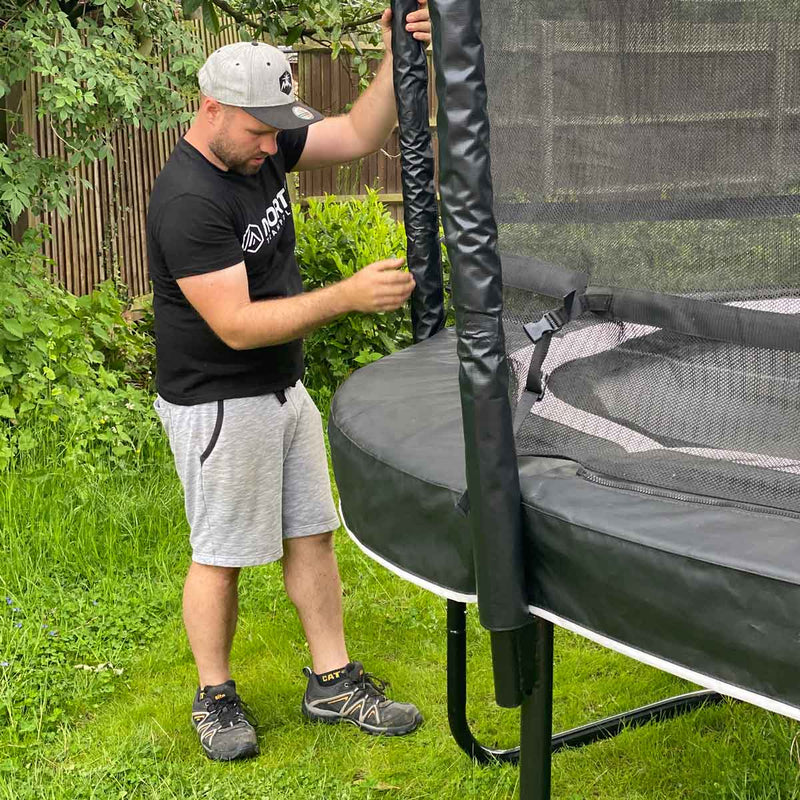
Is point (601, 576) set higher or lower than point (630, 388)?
lower

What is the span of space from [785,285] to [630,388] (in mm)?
262

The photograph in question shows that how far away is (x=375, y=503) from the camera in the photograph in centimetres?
178

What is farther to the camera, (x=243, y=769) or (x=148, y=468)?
(x=148, y=468)

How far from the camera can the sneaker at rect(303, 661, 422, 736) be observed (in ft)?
9.20

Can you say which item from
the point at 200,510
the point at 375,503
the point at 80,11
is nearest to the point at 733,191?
the point at 375,503

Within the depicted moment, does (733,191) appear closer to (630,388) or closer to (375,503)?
(630,388)

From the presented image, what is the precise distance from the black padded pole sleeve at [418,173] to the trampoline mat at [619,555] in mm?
616

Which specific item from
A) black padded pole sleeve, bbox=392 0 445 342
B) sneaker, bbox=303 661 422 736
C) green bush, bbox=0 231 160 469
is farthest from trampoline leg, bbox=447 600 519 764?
green bush, bbox=0 231 160 469

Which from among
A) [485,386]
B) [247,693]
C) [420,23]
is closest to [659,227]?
[485,386]

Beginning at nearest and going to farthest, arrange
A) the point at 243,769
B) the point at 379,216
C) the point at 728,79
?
the point at 728,79 → the point at 243,769 → the point at 379,216

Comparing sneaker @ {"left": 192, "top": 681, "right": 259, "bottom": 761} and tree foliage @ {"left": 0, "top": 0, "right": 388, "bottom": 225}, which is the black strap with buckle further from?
tree foliage @ {"left": 0, "top": 0, "right": 388, "bottom": 225}

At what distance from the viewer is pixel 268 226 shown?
8.72 feet

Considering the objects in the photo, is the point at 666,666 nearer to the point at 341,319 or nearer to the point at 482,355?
the point at 482,355

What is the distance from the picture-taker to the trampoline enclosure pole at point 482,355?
1.41 m
